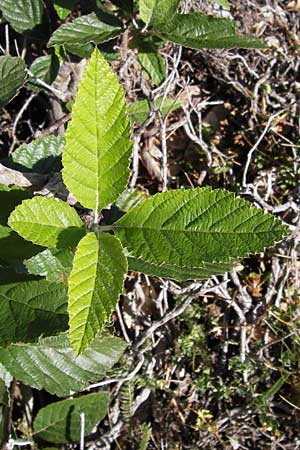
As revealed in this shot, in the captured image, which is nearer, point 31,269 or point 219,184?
point 31,269

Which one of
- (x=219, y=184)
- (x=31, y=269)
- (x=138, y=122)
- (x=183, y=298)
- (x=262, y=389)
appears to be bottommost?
(x=262, y=389)

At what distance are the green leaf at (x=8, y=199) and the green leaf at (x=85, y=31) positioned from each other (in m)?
0.45

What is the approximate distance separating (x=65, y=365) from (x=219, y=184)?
89 centimetres

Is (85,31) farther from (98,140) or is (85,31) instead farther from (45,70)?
(98,140)

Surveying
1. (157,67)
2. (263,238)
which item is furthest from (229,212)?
(157,67)

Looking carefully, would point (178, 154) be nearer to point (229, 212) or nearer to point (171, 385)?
point (171, 385)

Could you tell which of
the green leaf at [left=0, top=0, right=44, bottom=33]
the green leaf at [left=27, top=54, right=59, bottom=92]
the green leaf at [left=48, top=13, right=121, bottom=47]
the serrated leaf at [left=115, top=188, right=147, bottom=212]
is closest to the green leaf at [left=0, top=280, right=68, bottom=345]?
the serrated leaf at [left=115, top=188, right=147, bottom=212]

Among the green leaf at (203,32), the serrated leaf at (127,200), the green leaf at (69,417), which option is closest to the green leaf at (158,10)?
the green leaf at (203,32)

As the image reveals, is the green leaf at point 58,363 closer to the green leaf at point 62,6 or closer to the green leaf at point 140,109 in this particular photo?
the green leaf at point 140,109

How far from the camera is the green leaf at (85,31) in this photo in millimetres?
1450

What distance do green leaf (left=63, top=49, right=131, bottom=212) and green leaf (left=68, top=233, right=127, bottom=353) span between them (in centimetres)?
8

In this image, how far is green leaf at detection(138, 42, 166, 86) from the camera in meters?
1.60

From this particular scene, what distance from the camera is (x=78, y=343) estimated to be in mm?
861

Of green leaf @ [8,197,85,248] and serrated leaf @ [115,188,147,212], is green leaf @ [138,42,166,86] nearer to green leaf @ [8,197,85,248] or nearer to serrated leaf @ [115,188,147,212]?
serrated leaf @ [115,188,147,212]
